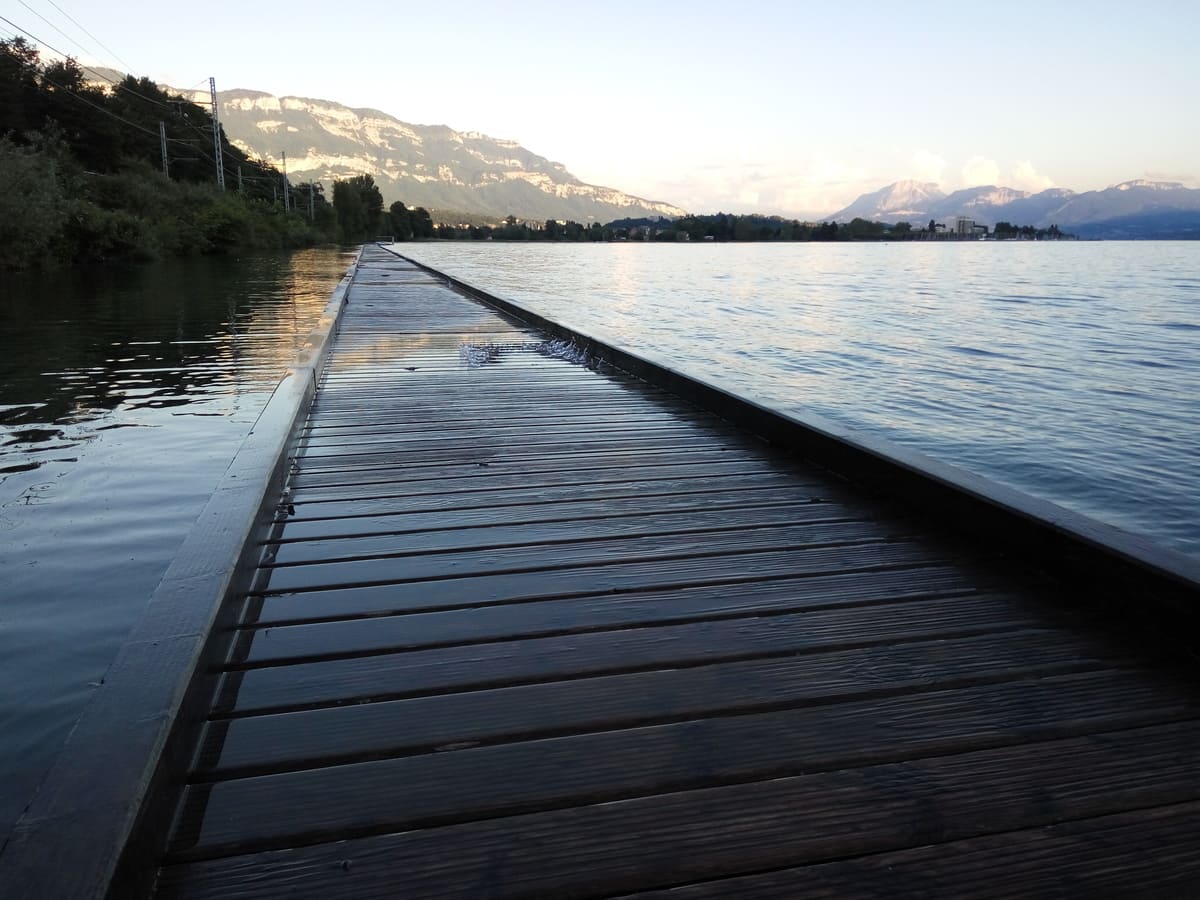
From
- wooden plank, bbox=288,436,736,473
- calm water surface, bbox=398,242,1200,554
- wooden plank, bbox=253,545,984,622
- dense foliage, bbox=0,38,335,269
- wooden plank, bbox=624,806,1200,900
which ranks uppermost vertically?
dense foliage, bbox=0,38,335,269

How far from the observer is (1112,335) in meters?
18.1

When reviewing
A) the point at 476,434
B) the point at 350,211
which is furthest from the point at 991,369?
the point at 350,211

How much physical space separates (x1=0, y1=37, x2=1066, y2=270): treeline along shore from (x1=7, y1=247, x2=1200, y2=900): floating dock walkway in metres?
23.2

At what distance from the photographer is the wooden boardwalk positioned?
143 centimetres

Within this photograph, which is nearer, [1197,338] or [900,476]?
[900,476]

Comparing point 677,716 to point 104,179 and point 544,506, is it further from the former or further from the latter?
point 104,179

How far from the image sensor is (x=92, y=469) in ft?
16.7

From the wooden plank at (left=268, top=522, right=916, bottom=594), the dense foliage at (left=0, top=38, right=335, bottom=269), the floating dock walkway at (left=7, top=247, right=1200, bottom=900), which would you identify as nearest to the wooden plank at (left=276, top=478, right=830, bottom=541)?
the floating dock walkway at (left=7, top=247, right=1200, bottom=900)

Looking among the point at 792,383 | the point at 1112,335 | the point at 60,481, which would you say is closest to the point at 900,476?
the point at 60,481

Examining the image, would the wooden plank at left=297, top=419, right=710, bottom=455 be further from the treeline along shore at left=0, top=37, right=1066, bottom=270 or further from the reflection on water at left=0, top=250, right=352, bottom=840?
the treeline along shore at left=0, top=37, right=1066, bottom=270

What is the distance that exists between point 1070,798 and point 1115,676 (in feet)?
1.87

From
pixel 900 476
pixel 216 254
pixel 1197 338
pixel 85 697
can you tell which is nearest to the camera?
pixel 85 697

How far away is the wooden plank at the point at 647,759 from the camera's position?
1.53 metres

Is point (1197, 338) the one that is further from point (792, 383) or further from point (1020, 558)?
point (1020, 558)
